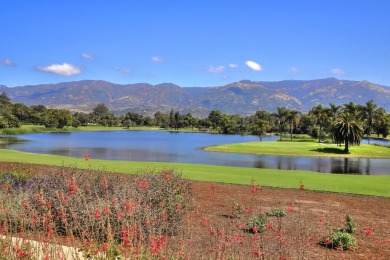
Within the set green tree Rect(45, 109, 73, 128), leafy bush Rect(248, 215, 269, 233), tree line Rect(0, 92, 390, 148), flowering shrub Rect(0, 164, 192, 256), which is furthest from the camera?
green tree Rect(45, 109, 73, 128)

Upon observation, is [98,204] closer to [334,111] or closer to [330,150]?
[330,150]

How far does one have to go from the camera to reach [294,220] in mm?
13500

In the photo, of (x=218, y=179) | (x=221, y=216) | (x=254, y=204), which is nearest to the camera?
(x=221, y=216)

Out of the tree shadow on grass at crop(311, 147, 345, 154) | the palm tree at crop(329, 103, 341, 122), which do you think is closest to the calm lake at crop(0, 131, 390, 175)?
the tree shadow on grass at crop(311, 147, 345, 154)

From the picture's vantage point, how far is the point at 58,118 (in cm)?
17962

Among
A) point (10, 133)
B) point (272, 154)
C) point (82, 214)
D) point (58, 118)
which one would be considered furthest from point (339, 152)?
point (58, 118)

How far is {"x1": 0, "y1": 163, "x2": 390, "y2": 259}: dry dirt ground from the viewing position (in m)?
9.52

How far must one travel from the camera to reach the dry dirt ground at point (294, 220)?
31.2ft

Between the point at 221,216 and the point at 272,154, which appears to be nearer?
the point at 221,216

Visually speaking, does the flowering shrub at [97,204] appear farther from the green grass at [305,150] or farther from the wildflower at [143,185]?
the green grass at [305,150]

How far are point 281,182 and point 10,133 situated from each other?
390 feet

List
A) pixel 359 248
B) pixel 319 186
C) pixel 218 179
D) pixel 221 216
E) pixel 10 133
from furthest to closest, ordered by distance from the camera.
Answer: pixel 10 133 → pixel 218 179 → pixel 319 186 → pixel 221 216 → pixel 359 248

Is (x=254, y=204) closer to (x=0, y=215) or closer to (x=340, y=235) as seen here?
(x=340, y=235)

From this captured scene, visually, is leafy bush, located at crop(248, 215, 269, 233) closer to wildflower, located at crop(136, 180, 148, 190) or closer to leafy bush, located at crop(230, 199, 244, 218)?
leafy bush, located at crop(230, 199, 244, 218)
